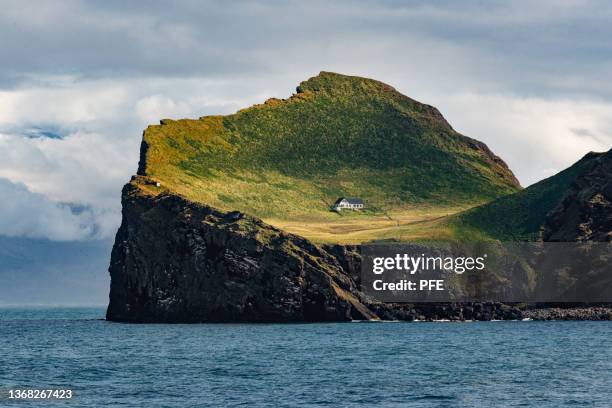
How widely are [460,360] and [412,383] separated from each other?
26.0 meters

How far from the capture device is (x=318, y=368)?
120062 mm

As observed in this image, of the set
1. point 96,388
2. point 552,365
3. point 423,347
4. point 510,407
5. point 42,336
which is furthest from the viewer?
point 42,336

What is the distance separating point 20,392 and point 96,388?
7.52 m

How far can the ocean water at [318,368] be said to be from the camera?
94125 millimetres

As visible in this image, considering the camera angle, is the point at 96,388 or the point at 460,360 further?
the point at 460,360

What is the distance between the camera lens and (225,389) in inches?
3964

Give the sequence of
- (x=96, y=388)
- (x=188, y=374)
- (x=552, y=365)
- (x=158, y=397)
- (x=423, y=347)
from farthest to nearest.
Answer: (x=423, y=347) < (x=552, y=365) < (x=188, y=374) < (x=96, y=388) < (x=158, y=397)

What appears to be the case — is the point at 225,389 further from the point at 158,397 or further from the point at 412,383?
the point at 412,383

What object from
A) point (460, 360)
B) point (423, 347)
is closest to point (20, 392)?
point (460, 360)

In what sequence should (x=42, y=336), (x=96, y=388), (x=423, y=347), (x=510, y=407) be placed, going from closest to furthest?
(x=510, y=407) < (x=96, y=388) < (x=423, y=347) < (x=42, y=336)

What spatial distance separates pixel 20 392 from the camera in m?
96.7

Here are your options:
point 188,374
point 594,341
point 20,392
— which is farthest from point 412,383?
point 594,341

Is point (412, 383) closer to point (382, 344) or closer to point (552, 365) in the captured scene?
point (552, 365)

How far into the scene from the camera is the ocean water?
9412 cm
